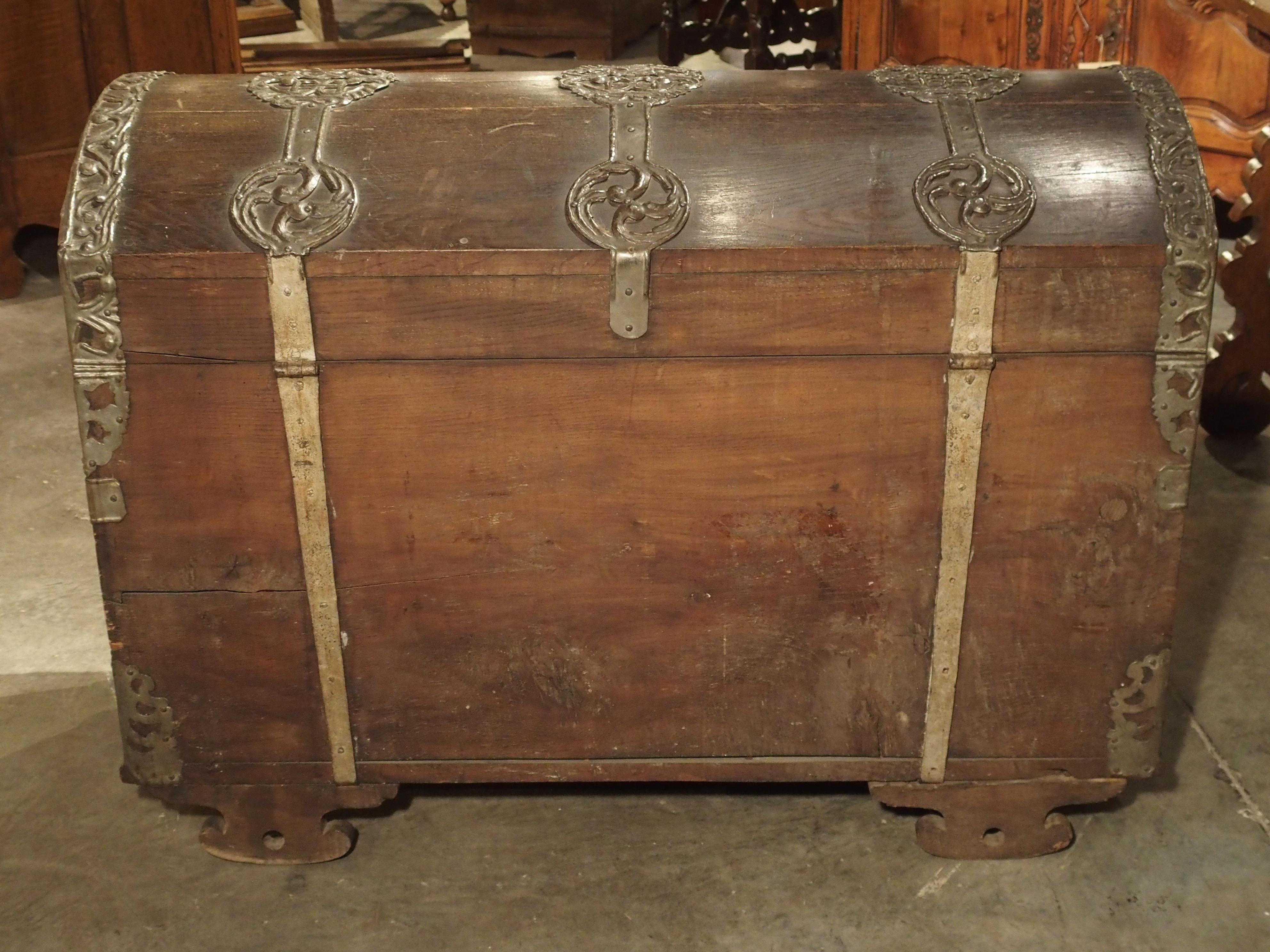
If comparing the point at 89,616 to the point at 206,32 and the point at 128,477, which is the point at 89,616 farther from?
the point at 206,32

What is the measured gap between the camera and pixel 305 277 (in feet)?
5.76

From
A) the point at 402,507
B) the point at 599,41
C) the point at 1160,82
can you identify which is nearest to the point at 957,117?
the point at 1160,82

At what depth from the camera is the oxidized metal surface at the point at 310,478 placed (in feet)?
5.79

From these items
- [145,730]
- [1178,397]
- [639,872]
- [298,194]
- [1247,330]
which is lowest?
[639,872]

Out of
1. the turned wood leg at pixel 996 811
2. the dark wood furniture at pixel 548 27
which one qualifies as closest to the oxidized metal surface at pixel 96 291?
the turned wood leg at pixel 996 811

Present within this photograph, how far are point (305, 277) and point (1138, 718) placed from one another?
1281mm

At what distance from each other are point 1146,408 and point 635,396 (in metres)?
0.66

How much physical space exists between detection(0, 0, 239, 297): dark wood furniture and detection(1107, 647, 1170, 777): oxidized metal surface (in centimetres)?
324

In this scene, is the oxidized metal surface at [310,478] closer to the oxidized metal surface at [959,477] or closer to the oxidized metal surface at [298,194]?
the oxidized metal surface at [298,194]

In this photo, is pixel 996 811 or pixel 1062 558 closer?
pixel 1062 558

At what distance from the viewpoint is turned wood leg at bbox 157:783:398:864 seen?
2039mm

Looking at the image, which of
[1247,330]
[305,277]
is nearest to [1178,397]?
[305,277]

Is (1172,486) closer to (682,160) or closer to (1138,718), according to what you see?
(1138,718)

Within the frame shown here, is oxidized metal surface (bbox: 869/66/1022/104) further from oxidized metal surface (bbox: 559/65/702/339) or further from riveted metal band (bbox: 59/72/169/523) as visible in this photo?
riveted metal band (bbox: 59/72/169/523)
